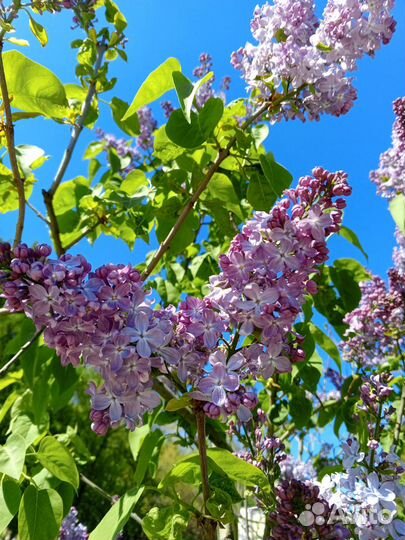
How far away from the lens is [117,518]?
36.7 inches

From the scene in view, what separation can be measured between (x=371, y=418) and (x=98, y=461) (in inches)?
450

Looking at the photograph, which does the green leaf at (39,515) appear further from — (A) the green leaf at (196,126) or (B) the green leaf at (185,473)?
(A) the green leaf at (196,126)

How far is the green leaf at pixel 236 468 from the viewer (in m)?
0.93

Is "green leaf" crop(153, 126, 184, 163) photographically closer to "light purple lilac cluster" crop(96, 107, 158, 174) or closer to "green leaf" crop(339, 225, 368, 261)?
"green leaf" crop(339, 225, 368, 261)

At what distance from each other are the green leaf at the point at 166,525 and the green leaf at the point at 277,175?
0.67 meters

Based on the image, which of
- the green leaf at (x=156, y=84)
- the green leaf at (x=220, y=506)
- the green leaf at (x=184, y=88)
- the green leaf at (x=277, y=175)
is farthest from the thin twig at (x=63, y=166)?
the green leaf at (x=220, y=506)

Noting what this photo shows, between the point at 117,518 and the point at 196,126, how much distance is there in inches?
31.4

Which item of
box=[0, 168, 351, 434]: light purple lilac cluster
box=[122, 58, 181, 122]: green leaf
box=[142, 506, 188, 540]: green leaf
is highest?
box=[122, 58, 181, 122]: green leaf

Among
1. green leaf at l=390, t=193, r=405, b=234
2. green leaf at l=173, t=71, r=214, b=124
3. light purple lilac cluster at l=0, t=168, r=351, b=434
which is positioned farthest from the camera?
green leaf at l=390, t=193, r=405, b=234

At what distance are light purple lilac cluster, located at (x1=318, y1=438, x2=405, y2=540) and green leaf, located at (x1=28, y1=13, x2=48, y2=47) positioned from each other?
1060 mm

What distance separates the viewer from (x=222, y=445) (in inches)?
68.4

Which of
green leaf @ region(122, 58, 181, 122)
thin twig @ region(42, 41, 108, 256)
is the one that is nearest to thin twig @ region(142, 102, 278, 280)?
green leaf @ region(122, 58, 181, 122)

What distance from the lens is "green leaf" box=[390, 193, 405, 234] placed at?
64.5 inches

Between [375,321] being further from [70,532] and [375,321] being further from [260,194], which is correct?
[70,532]
